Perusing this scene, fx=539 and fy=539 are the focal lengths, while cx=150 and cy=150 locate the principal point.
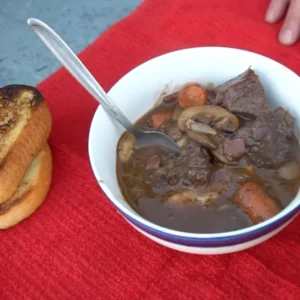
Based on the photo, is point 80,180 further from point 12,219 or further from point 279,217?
point 279,217

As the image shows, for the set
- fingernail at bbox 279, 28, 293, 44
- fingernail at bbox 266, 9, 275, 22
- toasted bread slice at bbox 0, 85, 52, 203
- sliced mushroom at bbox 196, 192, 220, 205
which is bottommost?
fingernail at bbox 279, 28, 293, 44

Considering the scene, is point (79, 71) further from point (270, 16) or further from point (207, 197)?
point (270, 16)

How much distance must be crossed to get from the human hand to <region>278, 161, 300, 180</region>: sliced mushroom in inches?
23.8

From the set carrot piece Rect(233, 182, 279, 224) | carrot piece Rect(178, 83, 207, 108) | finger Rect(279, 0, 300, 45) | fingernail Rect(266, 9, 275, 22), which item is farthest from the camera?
fingernail Rect(266, 9, 275, 22)

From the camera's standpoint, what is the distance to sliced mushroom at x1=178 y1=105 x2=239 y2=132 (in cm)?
146

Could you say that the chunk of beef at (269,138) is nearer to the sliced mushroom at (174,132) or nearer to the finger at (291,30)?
the sliced mushroom at (174,132)

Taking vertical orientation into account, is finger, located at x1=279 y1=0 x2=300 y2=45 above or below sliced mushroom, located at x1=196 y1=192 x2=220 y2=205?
below

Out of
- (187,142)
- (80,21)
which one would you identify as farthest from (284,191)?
(80,21)

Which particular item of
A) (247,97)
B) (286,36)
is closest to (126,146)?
(247,97)

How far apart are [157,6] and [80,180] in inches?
33.1

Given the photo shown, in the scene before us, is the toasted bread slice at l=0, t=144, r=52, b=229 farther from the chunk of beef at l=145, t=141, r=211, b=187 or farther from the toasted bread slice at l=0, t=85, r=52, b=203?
the chunk of beef at l=145, t=141, r=211, b=187

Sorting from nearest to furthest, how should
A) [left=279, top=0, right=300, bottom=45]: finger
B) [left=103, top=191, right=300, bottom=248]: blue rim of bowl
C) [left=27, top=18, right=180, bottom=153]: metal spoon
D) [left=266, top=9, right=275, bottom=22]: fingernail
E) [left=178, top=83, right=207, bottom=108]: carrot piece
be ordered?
[left=103, top=191, right=300, bottom=248]: blue rim of bowl, [left=27, top=18, right=180, bottom=153]: metal spoon, [left=178, top=83, right=207, bottom=108]: carrot piece, [left=279, top=0, right=300, bottom=45]: finger, [left=266, top=9, right=275, bottom=22]: fingernail

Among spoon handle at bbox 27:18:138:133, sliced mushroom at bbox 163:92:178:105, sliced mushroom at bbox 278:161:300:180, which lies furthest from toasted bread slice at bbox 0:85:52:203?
sliced mushroom at bbox 278:161:300:180

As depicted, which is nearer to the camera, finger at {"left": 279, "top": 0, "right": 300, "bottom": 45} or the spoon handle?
the spoon handle
